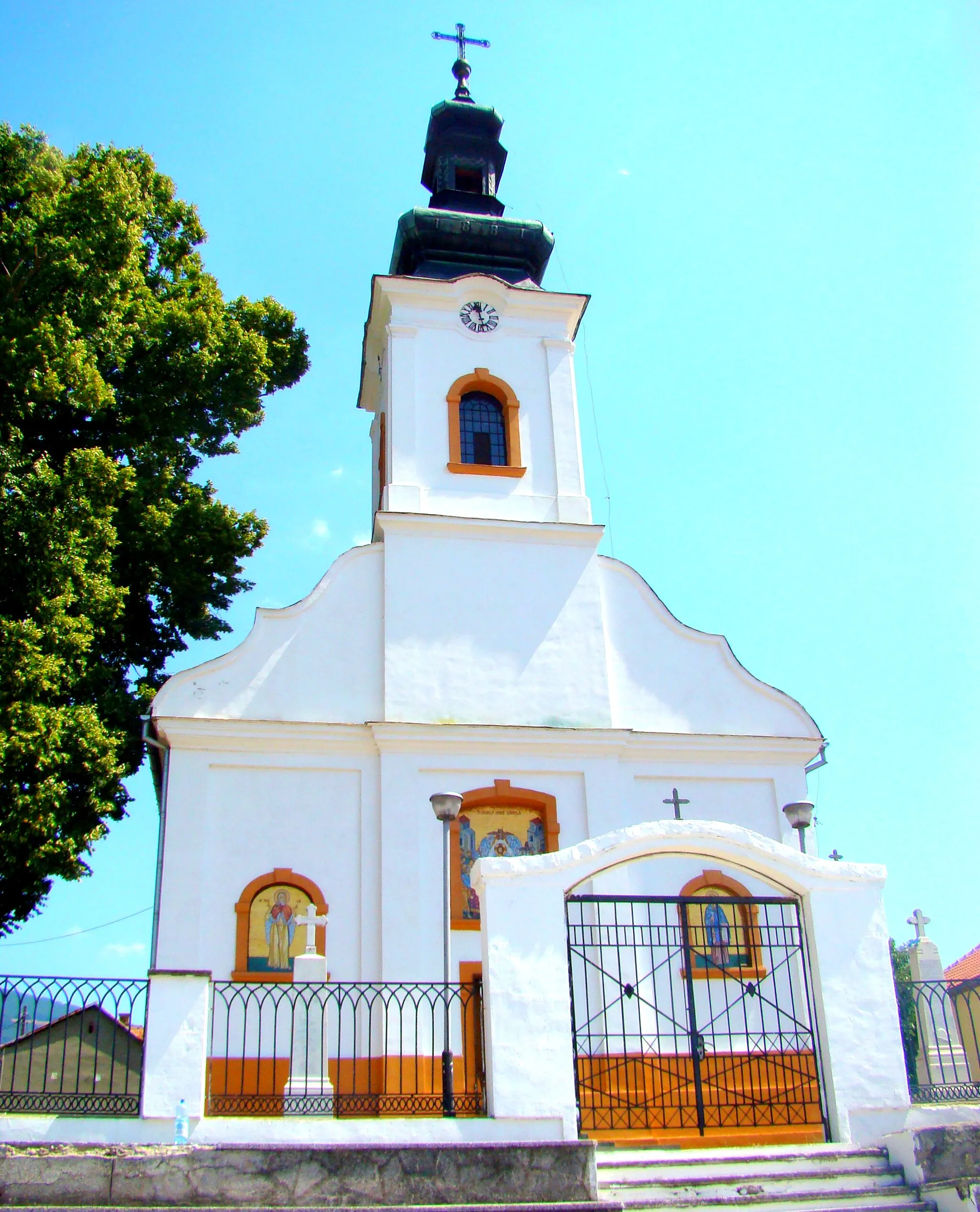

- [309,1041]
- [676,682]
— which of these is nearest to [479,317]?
[676,682]

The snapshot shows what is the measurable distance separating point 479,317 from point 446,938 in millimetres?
12060

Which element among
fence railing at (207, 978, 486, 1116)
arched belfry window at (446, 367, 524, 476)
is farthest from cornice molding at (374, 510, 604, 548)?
fence railing at (207, 978, 486, 1116)

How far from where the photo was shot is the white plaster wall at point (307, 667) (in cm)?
1587

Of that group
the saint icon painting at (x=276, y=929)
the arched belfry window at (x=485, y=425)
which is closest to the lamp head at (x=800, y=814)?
the saint icon painting at (x=276, y=929)

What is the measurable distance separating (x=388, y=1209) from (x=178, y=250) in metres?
15.1

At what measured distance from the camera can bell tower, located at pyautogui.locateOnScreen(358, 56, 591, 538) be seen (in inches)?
731

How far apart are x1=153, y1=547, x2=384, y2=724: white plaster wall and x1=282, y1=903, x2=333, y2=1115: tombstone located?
2.78 metres

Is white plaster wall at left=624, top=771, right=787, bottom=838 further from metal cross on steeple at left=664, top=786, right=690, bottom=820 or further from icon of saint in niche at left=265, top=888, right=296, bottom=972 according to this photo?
icon of saint in niche at left=265, top=888, right=296, bottom=972

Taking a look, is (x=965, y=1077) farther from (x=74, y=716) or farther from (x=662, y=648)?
(x=74, y=716)

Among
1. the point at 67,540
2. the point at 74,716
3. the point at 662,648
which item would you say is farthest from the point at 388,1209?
the point at 662,648

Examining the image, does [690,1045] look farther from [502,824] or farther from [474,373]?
[474,373]

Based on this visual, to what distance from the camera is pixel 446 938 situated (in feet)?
35.4

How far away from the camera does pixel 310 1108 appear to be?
1184 cm

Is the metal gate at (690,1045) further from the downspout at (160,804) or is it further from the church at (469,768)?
the downspout at (160,804)
